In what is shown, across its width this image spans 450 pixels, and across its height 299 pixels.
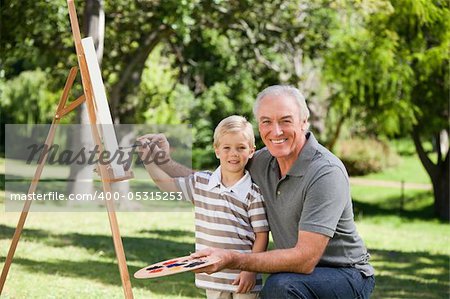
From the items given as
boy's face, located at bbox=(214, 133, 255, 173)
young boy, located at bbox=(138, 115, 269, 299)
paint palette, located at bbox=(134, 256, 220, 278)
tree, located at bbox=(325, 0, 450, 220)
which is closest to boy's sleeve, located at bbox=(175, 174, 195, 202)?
young boy, located at bbox=(138, 115, 269, 299)

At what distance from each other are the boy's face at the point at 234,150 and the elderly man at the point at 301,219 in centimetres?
16

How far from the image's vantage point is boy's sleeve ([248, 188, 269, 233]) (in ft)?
14.5

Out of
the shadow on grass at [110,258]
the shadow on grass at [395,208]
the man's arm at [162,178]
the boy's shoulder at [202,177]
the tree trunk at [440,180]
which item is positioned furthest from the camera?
the shadow on grass at [395,208]

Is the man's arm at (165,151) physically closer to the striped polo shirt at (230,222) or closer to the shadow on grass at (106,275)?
the striped polo shirt at (230,222)

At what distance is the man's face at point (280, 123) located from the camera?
4203 mm

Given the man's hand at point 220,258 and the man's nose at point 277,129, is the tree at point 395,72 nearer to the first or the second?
the man's nose at point 277,129

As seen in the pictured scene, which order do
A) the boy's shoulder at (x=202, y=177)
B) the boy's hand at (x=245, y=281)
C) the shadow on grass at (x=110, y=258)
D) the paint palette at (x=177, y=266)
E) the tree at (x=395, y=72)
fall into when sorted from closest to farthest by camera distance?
the paint palette at (x=177, y=266) → the boy's hand at (x=245, y=281) → the boy's shoulder at (x=202, y=177) → the shadow on grass at (x=110, y=258) → the tree at (x=395, y=72)

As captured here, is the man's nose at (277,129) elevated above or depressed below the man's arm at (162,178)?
above

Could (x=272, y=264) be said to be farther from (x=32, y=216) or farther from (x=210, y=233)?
(x=32, y=216)

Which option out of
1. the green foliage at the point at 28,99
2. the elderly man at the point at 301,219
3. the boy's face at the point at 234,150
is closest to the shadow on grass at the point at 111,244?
the boy's face at the point at 234,150

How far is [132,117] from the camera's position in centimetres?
1781

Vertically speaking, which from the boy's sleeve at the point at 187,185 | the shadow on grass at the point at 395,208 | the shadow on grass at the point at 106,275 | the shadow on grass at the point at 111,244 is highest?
the boy's sleeve at the point at 187,185

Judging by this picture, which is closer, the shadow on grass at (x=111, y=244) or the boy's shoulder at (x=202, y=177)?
the boy's shoulder at (x=202, y=177)

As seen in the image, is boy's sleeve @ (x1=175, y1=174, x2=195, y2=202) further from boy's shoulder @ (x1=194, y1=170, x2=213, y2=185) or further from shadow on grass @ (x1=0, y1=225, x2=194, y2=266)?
shadow on grass @ (x1=0, y1=225, x2=194, y2=266)
